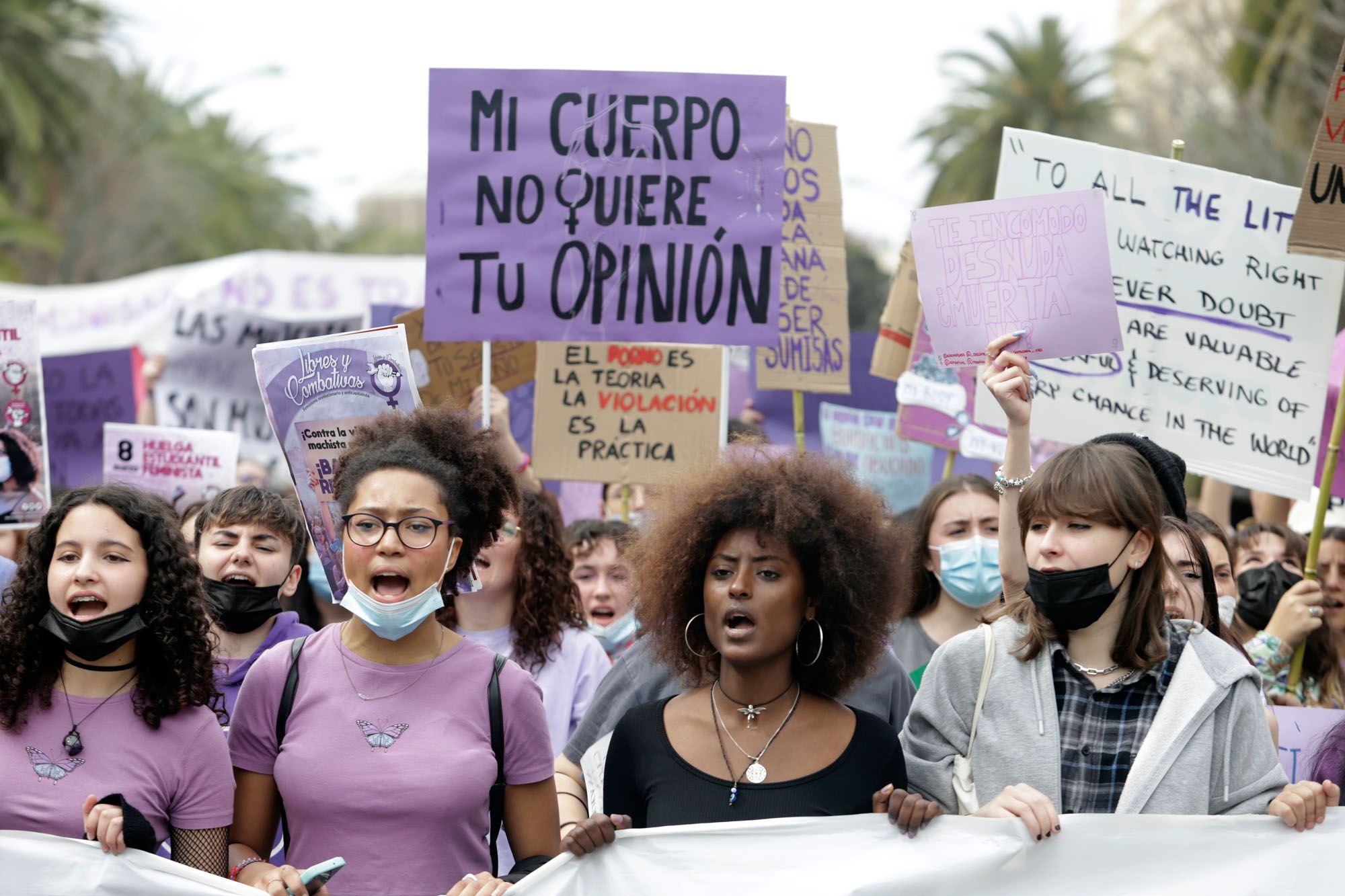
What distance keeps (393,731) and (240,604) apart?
127 cm

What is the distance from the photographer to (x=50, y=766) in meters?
3.19

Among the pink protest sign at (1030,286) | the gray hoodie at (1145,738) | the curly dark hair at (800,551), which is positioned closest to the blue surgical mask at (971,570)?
the pink protest sign at (1030,286)

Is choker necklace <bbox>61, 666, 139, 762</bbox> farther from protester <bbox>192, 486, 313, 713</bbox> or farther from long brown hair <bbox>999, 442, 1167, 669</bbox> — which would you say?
long brown hair <bbox>999, 442, 1167, 669</bbox>

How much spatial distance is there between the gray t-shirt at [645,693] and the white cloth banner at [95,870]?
107 centimetres

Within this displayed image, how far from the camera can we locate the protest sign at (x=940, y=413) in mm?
7012

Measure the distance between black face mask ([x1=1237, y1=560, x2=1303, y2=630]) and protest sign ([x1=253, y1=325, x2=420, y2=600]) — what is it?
3.10m

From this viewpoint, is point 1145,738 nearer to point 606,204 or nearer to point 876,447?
point 606,204

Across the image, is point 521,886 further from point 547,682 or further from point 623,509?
point 623,509

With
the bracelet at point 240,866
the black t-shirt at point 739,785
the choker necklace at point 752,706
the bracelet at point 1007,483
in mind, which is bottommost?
the bracelet at point 240,866

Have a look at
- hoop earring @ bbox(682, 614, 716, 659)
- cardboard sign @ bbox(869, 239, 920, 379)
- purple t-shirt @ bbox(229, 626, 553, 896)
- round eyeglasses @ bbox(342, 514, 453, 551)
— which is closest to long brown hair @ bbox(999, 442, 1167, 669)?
hoop earring @ bbox(682, 614, 716, 659)

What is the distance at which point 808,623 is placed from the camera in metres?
3.47

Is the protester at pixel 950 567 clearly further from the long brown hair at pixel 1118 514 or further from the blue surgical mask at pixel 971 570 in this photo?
the long brown hair at pixel 1118 514

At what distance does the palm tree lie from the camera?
31062mm

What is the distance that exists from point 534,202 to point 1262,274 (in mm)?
2636
